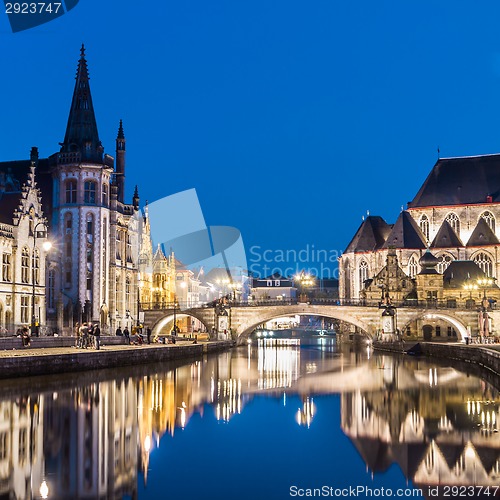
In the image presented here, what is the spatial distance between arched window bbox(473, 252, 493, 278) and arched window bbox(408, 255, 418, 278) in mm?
6932

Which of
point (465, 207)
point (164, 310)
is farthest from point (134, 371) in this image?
point (465, 207)

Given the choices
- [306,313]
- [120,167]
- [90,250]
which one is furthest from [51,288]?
[306,313]

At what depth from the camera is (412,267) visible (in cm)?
10581

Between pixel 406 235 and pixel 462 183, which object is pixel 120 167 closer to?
pixel 406 235

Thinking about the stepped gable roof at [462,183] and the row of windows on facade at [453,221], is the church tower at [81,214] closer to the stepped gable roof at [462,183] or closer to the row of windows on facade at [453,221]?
the row of windows on facade at [453,221]

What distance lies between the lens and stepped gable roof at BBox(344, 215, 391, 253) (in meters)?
116

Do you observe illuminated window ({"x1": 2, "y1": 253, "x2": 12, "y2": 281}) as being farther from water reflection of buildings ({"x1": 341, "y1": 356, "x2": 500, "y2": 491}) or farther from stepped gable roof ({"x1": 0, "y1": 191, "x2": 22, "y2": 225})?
water reflection of buildings ({"x1": 341, "y1": 356, "x2": 500, "y2": 491})

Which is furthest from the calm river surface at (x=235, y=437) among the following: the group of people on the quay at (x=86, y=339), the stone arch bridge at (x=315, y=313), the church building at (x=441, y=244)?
the church building at (x=441, y=244)

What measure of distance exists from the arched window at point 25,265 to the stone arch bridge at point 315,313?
24398 millimetres

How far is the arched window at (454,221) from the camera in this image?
108m

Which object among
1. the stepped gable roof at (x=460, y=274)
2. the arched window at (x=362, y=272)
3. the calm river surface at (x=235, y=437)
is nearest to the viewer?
the calm river surface at (x=235, y=437)

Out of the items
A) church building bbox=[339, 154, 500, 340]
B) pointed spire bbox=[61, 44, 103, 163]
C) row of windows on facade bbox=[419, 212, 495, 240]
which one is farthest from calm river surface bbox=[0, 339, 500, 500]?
row of windows on facade bbox=[419, 212, 495, 240]

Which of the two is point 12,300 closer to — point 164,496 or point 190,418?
point 190,418

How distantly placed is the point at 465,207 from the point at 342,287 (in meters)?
22.1
